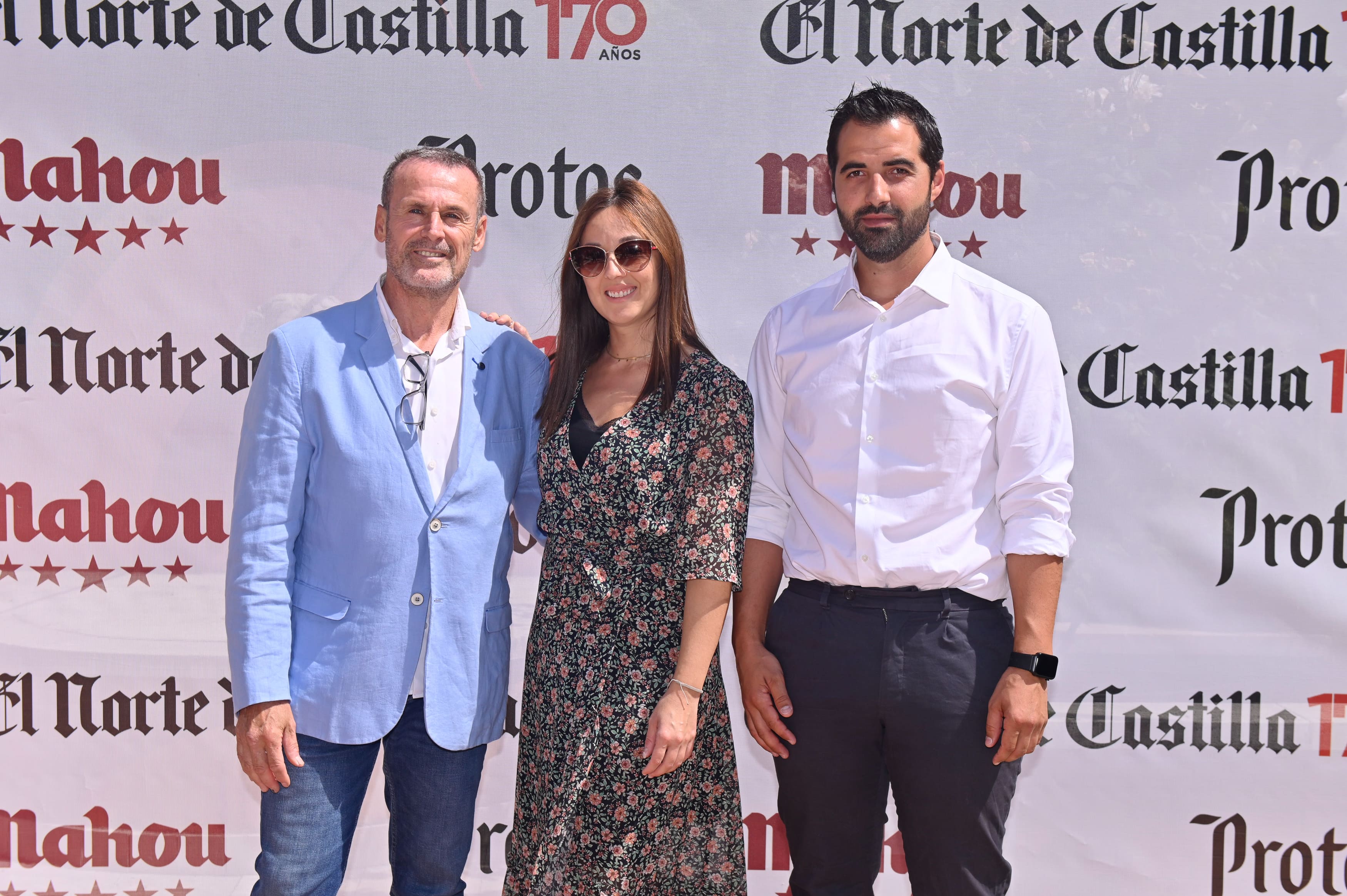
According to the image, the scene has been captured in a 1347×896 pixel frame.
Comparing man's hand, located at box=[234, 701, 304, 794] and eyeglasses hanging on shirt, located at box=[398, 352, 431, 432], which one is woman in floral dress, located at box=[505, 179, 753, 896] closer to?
eyeglasses hanging on shirt, located at box=[398, 352, 431, 432]

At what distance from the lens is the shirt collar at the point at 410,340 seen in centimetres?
200

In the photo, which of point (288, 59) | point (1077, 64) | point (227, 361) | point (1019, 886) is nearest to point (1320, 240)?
point (1077, 64)

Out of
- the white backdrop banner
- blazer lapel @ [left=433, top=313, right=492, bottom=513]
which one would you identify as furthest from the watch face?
blazer lapel @ [left=433, top=313, right=492, bottom=513]

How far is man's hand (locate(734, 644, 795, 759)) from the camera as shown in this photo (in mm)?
1954

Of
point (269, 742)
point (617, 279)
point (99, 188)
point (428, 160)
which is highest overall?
point (99, 188)

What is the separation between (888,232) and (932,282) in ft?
0.46

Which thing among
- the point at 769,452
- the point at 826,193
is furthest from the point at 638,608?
the point at 826,193

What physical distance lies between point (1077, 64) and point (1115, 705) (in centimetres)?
176

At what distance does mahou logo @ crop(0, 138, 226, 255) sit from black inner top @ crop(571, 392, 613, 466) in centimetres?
145

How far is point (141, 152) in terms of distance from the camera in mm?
2721

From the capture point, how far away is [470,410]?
1979 mm

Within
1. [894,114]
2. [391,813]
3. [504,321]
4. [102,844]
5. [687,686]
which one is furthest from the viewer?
[102,844]

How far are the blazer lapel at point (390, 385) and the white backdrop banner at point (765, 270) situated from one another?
833 mm

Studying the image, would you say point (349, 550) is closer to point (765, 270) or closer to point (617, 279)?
point (617, 279)
